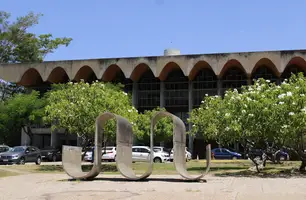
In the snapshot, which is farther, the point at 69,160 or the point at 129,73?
the point at 129,73

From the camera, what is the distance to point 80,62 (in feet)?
159

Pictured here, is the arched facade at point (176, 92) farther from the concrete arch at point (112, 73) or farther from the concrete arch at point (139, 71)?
the concrete arch at point (112, 73)

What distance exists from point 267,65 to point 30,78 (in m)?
28.3

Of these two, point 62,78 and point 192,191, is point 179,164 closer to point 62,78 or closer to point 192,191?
point 192,191

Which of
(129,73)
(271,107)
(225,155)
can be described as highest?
(129,73)

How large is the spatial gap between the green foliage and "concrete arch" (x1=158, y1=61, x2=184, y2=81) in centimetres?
2714

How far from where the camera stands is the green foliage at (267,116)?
57.7 ft

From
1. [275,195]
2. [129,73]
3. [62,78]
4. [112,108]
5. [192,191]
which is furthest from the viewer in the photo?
[62,78]

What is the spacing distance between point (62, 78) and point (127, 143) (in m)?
38.2

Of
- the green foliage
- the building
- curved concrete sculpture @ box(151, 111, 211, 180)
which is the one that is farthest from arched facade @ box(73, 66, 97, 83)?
curved concrete sculpture @ box(151, 111, 211, 180)

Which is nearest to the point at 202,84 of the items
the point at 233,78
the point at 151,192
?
the point at 233,78

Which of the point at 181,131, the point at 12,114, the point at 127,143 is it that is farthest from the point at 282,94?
the point at 12,114

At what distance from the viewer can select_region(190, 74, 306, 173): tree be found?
1759cm

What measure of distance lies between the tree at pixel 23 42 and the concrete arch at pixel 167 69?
1432cm
